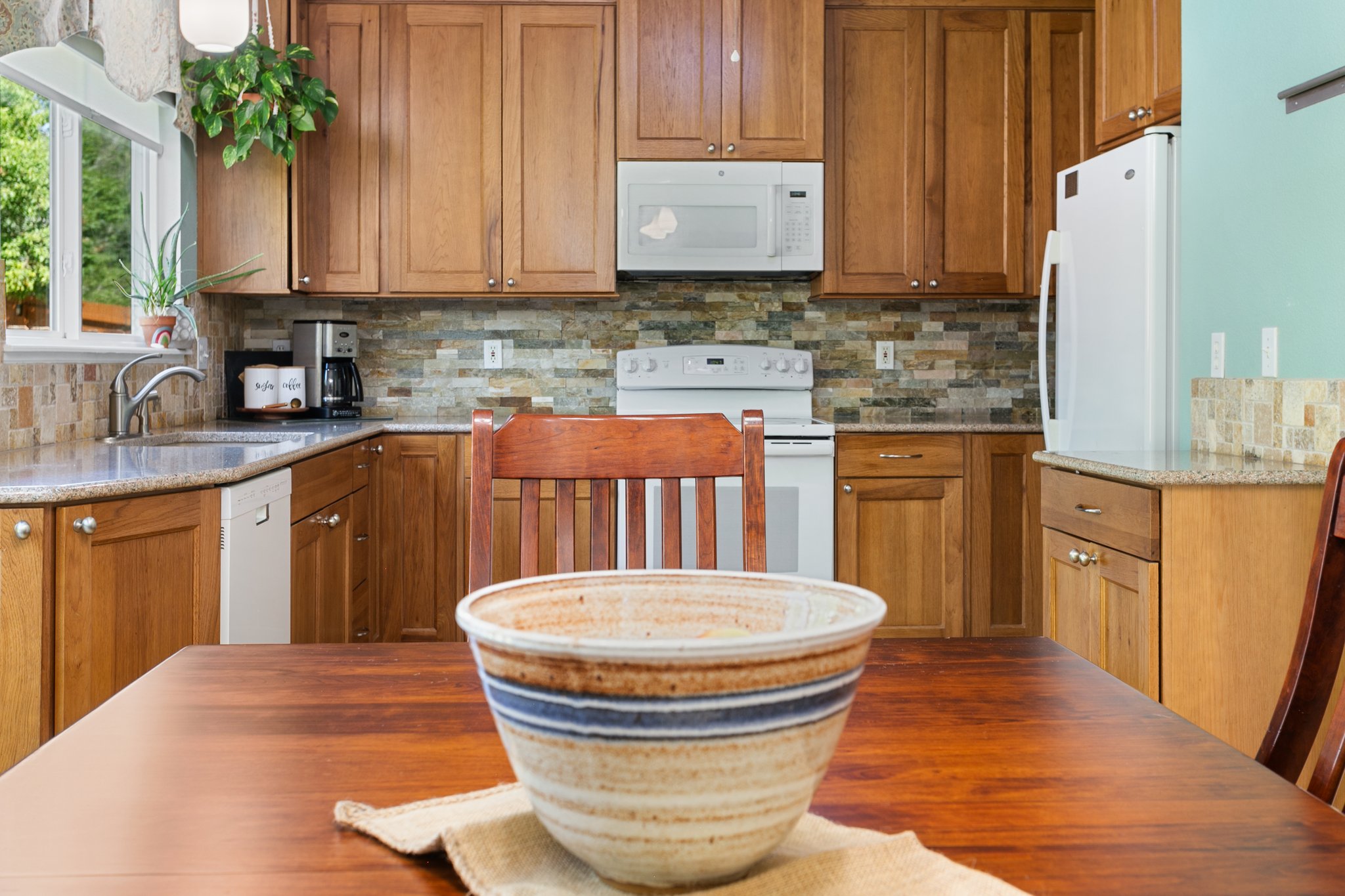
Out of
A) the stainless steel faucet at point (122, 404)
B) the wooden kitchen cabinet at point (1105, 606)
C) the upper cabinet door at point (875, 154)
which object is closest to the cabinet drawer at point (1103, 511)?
the wooden kitchen cabinet at point (1105, 606)

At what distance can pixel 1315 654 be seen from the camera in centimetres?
95

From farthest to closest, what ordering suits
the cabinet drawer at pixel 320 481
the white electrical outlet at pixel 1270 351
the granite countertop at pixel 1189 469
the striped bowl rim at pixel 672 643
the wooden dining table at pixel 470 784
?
the cabinet drawer at pixel 320 481 < the white electrical outlet at pixel 1270 351 < the granite countertop at pixel 1189 469 < the wooden dining table at pixel 470 784 < the striped bowl rim at pixel 672 643

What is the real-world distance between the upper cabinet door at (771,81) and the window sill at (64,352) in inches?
82.3

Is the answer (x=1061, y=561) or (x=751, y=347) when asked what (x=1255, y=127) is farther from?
(x=751, y=347)

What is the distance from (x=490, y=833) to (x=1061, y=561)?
2.19 m

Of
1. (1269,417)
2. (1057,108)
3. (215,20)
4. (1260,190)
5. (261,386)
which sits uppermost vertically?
(1057,108)

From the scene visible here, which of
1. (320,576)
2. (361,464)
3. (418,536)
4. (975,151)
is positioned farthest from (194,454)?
(975,151)

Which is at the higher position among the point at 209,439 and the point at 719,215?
the point at 719,215

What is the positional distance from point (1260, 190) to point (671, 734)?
261cm

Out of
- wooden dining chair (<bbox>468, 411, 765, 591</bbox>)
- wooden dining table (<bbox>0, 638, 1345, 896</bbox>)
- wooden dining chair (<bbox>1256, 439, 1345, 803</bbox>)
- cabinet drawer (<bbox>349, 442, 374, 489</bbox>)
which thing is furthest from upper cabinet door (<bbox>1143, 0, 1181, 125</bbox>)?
cabinet drawer (<bbox>349, 442, 374, 489</bbox>)

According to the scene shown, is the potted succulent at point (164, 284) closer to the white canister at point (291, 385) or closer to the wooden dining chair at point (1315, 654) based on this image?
the white canister at point (291, 385)

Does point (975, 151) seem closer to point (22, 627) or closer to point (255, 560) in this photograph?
point (255, 560)

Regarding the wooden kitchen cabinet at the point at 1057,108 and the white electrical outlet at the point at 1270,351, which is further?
the wooden kitchen cabinet at the point at 1057,108

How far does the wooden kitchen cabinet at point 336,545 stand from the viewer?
280cm
